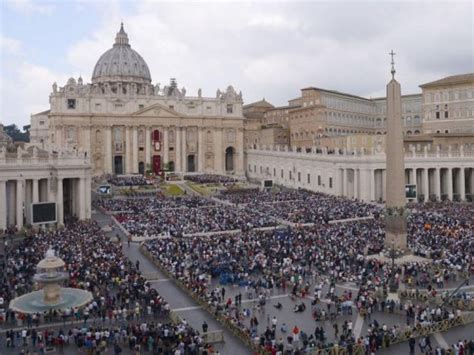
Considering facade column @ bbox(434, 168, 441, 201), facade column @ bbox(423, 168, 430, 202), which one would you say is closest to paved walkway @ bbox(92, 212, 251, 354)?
facade column @ bbox(423, 168, 430, 202)

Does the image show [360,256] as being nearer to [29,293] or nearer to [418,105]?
[29,293]

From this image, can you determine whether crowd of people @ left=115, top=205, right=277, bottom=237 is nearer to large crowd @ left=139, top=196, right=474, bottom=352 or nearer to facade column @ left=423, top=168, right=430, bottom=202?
large crowd @ left=139, top=196, right=474, bottom=352

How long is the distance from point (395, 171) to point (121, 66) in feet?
319

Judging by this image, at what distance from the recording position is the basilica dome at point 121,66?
11881cm

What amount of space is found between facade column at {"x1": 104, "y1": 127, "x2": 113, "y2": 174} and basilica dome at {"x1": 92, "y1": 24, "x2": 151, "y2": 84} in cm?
3188

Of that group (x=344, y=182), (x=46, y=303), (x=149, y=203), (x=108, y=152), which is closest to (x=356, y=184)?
(x=344, y=182)

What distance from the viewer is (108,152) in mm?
88750

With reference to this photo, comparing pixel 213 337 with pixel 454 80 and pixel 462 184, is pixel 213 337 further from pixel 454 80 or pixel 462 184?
pixel 454 80

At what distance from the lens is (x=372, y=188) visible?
2312 inches

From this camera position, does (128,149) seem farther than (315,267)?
Yes

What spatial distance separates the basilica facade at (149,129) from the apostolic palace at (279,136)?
0.16 m

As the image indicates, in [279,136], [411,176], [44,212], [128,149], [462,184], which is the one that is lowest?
[44,212]

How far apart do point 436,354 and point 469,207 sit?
118ft

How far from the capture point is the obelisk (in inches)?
1230
